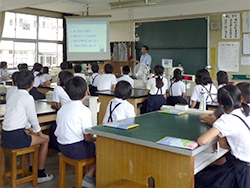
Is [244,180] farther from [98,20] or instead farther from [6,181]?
[98,20]

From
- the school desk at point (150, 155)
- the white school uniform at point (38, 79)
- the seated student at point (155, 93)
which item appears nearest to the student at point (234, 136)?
the school desk at point (150, 155)

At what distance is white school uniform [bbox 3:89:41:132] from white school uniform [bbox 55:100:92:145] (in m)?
0.41

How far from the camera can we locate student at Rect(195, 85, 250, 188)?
74.6 inches

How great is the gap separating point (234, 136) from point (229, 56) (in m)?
5.25

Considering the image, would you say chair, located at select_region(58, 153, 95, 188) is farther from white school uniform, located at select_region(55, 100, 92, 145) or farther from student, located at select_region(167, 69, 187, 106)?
student, located at select_region(167, 69, 187, 106)

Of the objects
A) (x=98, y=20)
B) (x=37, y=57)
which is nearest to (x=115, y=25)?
(x=98, y=20)

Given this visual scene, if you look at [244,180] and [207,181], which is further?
[207,181]

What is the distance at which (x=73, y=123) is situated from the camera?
7.68 feet

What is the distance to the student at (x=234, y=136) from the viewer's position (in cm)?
190

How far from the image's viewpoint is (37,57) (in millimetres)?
8945

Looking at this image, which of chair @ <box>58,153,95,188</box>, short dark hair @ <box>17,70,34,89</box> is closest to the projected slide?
short dark hair @ <box>17,70,34,89</box>

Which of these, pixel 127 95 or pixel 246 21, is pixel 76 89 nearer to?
pixel 127 95

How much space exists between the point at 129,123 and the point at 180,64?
5541mm

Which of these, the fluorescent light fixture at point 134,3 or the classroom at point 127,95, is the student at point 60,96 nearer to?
the classroom at point 127,95
